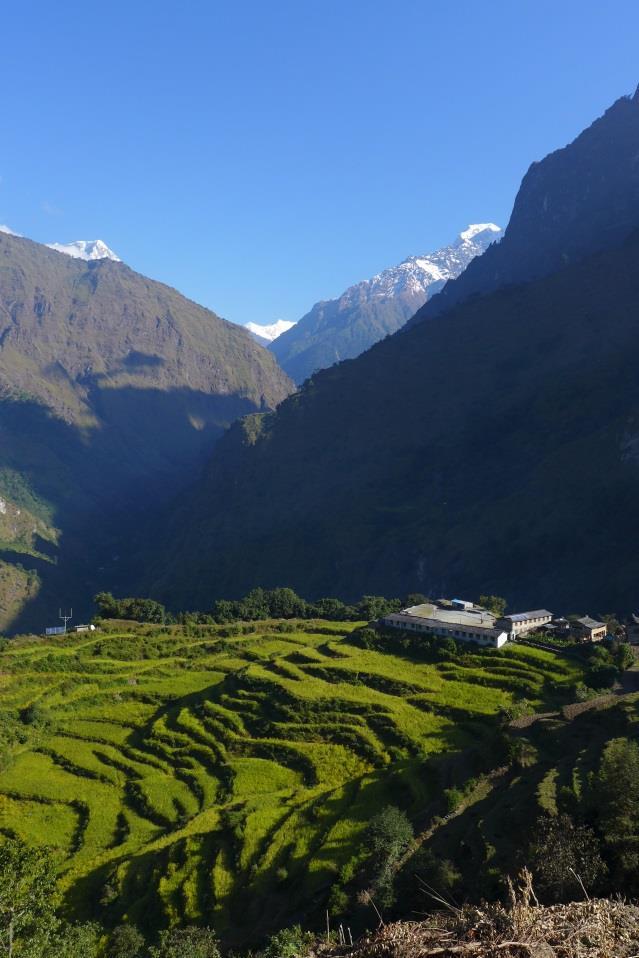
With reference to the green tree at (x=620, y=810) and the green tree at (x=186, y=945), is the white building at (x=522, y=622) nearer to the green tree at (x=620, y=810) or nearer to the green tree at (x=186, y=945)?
the green tree at (x=620, y=810)

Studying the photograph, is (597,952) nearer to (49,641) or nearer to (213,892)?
(213,892)

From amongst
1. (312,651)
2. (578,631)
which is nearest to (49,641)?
A: (312,651)

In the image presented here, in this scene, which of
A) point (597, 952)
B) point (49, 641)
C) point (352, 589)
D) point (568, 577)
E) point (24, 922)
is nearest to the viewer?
point (597, 952)

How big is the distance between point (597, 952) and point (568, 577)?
147 meters

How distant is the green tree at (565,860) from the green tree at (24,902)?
738 inches

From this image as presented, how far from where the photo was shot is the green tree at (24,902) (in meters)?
24.8

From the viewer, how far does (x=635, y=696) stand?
4728cm

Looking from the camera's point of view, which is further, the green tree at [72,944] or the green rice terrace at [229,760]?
the green rice terrace at [229,760]

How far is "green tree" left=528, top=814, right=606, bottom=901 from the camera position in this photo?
24.9 metres

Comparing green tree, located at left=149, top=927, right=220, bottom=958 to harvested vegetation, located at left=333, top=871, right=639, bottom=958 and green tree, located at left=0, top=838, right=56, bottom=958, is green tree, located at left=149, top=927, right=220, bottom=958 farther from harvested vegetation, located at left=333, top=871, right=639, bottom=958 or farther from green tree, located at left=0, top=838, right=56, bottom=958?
harvested vegetation, located at left=333, top=871, right=639, bottom=958

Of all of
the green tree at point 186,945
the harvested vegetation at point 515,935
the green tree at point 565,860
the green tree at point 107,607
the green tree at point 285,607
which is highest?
the green tree at point 107,607

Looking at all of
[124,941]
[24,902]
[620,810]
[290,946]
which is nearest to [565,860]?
[620,810]

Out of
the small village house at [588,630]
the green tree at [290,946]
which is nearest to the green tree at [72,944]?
the green tree at [290,946]

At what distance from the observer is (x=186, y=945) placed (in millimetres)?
29438
